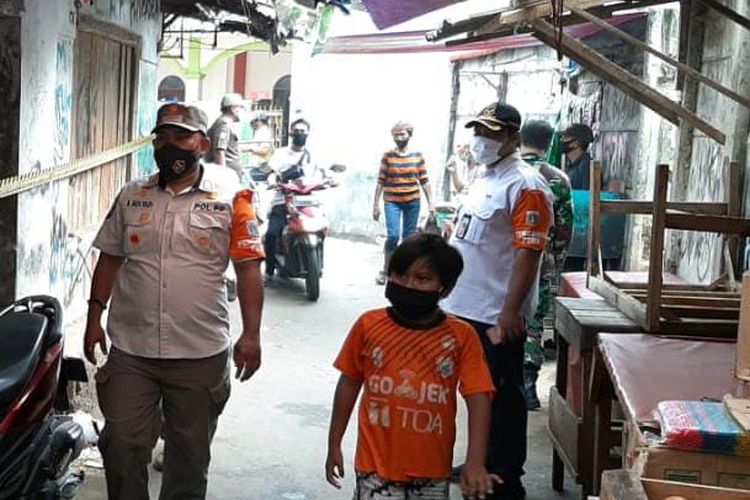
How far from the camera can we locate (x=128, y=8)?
9281 millimetres

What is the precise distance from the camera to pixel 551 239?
7.68m

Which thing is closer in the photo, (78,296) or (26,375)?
(26,375)

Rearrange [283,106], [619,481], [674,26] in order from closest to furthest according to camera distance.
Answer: [619,481], [674,26], [283,106]

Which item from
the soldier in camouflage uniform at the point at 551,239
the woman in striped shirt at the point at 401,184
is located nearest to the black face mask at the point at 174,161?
the soldier in camouflage uniform at the point at 551,239

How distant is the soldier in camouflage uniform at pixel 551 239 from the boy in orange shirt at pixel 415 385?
313cm

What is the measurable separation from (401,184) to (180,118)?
8.38 m

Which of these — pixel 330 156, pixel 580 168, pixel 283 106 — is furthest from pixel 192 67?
pixel 580 168

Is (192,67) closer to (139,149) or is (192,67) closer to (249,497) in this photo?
(139,149)

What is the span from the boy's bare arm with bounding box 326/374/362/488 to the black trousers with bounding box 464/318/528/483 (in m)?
1.42

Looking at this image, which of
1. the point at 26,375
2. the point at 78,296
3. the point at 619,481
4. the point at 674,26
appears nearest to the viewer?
the point at 619,481

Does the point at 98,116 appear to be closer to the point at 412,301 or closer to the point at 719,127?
the point at 719,127

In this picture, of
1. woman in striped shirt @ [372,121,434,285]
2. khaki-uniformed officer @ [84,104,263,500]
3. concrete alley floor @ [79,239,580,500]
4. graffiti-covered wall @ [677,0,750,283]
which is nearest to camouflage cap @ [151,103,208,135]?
khaki-uniformed officer @ [84,104,263,500]

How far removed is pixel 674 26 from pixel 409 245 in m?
5.88

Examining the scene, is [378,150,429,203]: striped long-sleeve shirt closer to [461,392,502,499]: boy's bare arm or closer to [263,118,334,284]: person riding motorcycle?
[263,118,334,284]: person riding motorcycle
